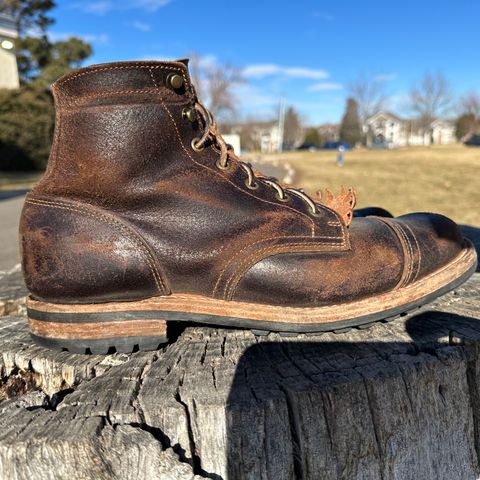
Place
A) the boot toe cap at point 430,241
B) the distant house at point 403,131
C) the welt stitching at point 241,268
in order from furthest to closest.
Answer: the distant house at point 403,131 < the boot toe cap at point 430,241 < the welt stitching at point 241,268

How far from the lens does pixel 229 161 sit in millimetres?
1482

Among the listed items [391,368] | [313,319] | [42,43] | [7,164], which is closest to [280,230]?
[313,319]

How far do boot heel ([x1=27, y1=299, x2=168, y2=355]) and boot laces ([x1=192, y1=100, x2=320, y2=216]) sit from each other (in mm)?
521

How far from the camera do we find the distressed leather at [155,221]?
53.3 inches

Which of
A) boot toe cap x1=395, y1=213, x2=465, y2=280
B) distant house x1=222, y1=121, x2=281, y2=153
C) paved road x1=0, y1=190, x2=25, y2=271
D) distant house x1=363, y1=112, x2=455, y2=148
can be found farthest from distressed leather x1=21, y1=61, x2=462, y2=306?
distant house x1=363, y1=112, x2=455, y2=148

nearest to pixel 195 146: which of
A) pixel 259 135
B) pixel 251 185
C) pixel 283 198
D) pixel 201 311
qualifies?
pixel 251 185

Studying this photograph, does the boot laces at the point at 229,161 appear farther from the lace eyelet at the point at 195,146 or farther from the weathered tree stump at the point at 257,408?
the weathered tree stump at the point at 257,408

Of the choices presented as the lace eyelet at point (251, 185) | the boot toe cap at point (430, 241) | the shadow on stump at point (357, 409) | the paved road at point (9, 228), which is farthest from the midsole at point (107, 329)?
the paved road at point (9, 228)

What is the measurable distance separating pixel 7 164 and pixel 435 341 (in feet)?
67.6

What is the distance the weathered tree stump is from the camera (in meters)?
1.08

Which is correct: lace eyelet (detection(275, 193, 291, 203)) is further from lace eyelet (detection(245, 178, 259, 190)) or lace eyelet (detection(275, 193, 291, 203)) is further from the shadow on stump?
the shadow on stump

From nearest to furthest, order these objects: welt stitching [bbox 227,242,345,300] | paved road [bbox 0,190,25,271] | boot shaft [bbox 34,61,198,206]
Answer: boot shaft [bbox 34,61,198,206] < welt stitching [bbox 227,242,345,300] < paved road [bbox 0,190,25,271]

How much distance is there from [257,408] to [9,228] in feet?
23.6

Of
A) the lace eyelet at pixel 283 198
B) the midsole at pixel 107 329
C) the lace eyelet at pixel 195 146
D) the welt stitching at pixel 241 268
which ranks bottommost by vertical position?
the midsole at pixel 107 329
